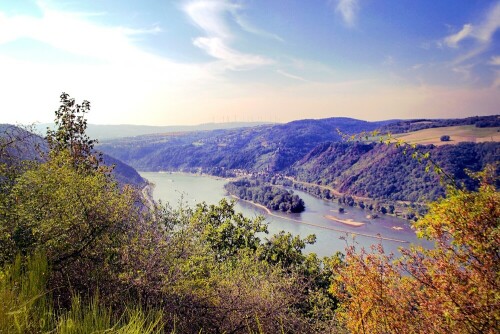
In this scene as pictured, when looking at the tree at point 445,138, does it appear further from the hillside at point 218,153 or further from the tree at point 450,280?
the tree at point 450,280

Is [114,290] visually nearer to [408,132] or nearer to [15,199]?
[15,199]

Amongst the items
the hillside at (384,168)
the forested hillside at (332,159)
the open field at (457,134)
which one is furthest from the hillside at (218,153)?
the open field at (457,134)

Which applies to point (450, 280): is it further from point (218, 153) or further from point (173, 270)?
point (218, 153)

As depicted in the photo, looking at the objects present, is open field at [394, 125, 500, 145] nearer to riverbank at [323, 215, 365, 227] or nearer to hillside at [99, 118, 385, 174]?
hillside at [99, 118, 385, 174]

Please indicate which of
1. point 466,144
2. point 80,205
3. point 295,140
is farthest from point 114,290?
point 295,140

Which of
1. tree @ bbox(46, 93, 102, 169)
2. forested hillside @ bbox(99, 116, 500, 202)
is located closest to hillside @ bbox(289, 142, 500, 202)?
forested hillside @ bbox(99, 116, 500, 202)

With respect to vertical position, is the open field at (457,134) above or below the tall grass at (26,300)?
below
